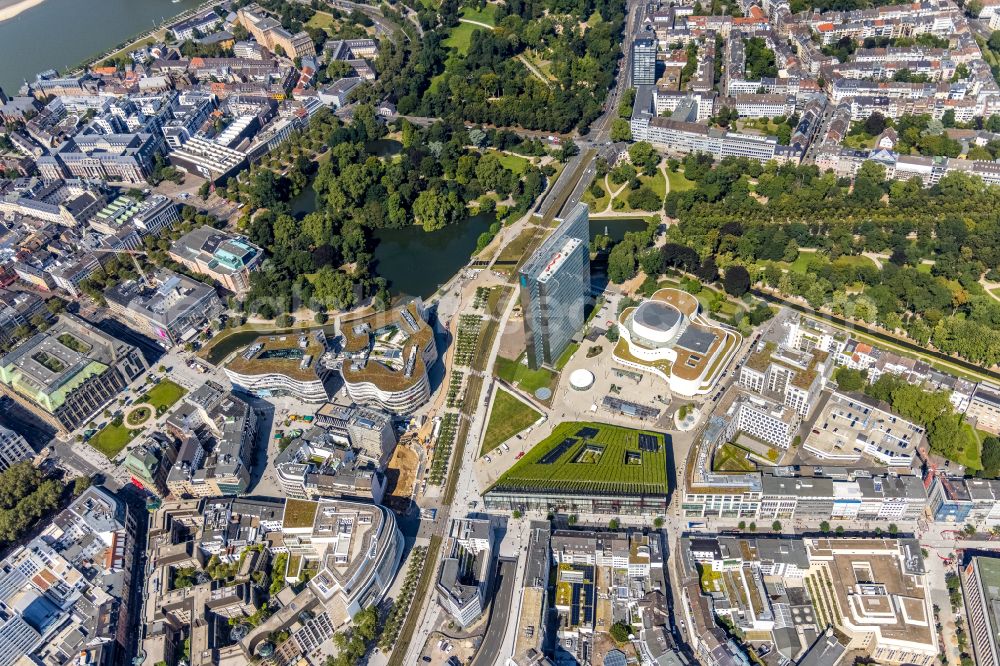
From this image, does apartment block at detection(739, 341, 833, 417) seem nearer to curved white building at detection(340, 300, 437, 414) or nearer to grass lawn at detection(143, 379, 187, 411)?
curved white building at detection(340, 300, 437, 414)

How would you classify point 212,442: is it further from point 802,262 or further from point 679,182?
point 802,262

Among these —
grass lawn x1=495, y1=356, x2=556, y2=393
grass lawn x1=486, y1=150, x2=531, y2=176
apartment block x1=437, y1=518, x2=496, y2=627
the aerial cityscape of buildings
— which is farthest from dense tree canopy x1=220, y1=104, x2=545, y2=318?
apartment block x1=437, y1=518, x2=496, y2=627

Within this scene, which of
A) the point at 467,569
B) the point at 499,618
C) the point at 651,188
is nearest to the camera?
the point at 499,618

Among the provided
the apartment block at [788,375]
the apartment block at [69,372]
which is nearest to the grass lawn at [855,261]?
the apartment block at [788,375]

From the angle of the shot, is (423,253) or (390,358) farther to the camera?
(423,253)

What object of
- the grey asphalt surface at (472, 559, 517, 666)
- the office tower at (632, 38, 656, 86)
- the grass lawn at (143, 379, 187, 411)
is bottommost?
the grey asphalt surface at (472, 559, 517, 666)

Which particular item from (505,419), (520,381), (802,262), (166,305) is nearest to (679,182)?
(802,262)

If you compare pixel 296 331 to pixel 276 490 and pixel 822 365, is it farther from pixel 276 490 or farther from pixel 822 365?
pixel 822 365

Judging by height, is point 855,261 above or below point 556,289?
below
